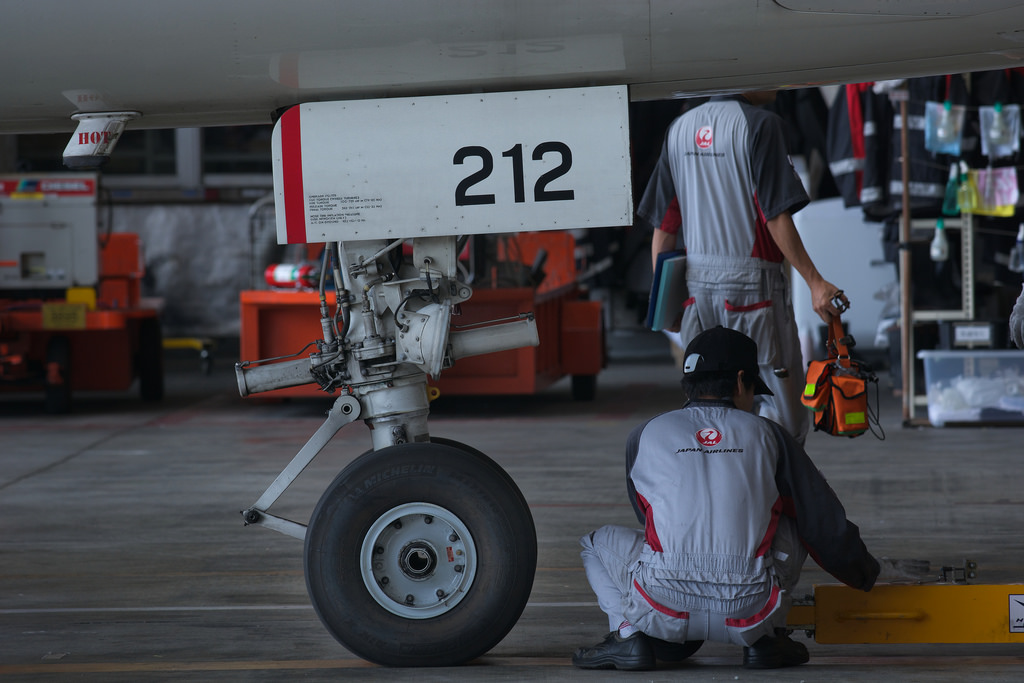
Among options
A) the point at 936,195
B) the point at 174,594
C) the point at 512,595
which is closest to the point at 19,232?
the point at 174,594

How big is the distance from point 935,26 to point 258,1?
179 cm

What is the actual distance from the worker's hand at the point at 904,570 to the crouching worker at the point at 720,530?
206mm

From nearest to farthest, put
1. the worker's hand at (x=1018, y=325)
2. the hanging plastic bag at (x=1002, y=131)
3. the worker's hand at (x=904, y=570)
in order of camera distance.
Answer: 1. the worker's hand at (x=1018, y=325)
2. the worker's hand at (x=904, y=570)
3. the hanging plastic bag at (x=1002, y=131)

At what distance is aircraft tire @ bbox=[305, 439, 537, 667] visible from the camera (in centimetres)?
336

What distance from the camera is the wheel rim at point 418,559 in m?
3.38

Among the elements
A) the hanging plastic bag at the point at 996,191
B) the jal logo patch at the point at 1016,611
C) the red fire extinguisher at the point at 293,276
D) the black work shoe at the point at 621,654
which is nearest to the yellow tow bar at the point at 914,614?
the jal logo patch at the point at 1016,611

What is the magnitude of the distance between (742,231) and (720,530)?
1576 millimetres

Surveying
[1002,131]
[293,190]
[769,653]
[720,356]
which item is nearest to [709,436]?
[720,356]

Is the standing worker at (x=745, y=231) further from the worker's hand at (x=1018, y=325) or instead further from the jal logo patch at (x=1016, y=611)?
the jal logo patch at (x=1016, y=611)

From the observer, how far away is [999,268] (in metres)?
9.09

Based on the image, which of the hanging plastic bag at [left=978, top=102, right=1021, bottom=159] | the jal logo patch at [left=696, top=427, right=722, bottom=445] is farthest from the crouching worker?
the hanging plastic bag at [left=978, top=102, right=1021, bottom=159]

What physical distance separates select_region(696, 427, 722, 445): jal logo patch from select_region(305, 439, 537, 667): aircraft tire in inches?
21.0

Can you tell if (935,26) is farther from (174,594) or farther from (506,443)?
(506,443)

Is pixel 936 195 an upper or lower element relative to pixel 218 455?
upper
